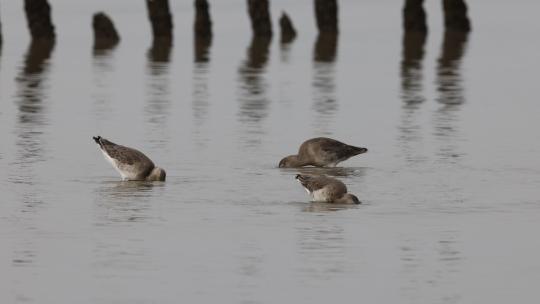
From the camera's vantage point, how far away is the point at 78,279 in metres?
12.9

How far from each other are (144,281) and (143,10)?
70.0 m

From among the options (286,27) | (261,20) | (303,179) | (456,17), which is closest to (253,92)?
(303,179)

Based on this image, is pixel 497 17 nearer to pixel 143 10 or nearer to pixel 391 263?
pixel 143 10

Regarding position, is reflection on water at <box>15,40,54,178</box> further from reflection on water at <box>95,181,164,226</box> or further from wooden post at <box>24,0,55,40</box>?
wooden post at <box>24,0,55,40</box>

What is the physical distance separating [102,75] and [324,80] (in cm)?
471

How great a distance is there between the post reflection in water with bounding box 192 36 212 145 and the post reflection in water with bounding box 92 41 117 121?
141 cm

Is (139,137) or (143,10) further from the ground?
(139,137)

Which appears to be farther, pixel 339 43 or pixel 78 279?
pixel 339 43

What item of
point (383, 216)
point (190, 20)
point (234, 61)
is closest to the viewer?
point (383, 216)

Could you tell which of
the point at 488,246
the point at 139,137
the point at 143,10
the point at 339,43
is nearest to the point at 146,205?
the point at 488,246

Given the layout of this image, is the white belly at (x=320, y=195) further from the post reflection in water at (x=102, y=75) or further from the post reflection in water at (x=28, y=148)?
the post reflection in water at (x=102, y=75)

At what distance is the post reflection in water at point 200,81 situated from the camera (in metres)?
27.7

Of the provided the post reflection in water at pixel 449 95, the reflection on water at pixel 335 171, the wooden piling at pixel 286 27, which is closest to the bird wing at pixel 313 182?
the reflection on water at pixel 335 171

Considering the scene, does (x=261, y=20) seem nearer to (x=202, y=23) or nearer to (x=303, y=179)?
(x=202, y=23)
